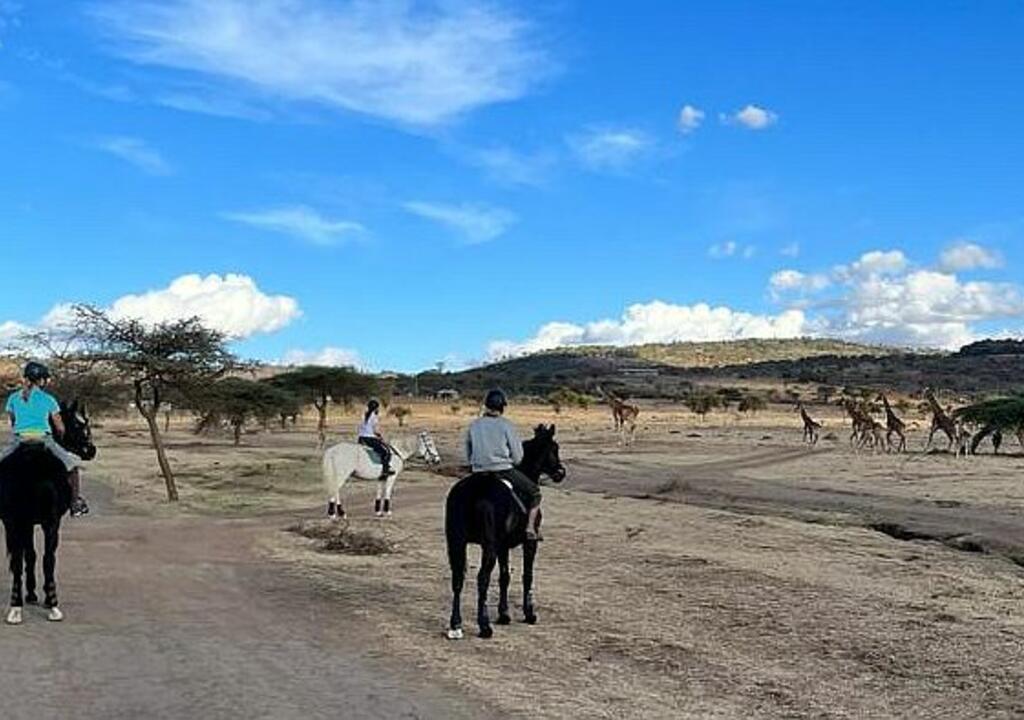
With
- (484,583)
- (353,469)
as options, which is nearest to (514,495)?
(484,583)

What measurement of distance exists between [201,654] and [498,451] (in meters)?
3.22

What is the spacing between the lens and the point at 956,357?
14425 centimetres

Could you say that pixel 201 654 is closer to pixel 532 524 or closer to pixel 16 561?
pixel 16 561

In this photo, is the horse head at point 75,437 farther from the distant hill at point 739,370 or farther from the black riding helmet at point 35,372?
the distant hill at point 739,370

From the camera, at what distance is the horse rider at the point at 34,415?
12695 mm

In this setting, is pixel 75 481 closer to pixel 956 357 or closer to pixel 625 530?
pixel 625 530

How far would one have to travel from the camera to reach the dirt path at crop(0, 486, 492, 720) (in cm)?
909

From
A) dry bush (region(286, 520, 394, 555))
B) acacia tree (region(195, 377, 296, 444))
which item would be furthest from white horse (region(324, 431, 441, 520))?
acacia tree (region(195, 377, 296, 444))

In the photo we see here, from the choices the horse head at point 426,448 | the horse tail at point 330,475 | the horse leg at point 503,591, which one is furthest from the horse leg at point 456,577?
the horse head at point 426,448

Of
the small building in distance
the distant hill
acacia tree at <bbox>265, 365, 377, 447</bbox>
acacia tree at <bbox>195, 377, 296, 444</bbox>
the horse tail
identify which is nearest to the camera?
the horse tail

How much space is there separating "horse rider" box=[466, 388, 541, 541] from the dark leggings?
556 inches

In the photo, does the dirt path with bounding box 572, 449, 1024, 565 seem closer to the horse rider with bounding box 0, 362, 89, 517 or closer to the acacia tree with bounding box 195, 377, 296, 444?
the horse rider with bounding box 0, 362, 89, 517

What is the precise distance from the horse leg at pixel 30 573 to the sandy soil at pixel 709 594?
0.55 m

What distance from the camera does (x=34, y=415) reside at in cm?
1276
